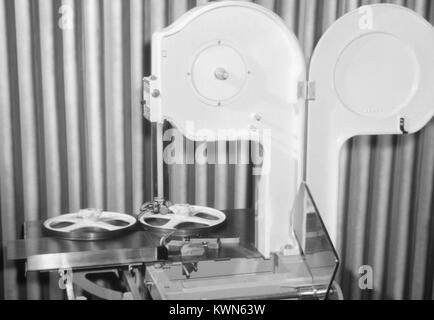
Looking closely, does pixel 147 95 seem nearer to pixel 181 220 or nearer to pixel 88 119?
pixel 181 220

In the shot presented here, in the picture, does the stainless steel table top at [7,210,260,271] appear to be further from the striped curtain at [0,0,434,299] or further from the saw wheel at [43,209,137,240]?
the striped curtain at [0,0,434,299]

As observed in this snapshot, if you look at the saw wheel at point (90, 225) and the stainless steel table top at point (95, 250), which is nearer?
the stainless steel table top at point (95, 250)

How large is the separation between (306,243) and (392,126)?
40 centimetres

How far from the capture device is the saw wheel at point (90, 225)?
4.94 feet

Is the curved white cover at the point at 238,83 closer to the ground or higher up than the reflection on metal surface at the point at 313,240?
higher up

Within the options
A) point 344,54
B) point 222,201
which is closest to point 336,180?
point 344,54

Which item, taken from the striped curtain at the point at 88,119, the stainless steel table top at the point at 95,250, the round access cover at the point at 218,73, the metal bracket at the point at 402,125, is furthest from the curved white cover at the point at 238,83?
the striped curtain at the point at 88,119

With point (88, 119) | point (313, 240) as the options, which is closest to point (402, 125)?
point (313, 240)

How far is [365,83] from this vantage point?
4.99 feet

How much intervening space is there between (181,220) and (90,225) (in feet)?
0.79

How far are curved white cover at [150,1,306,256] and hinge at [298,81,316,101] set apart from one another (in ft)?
0.04

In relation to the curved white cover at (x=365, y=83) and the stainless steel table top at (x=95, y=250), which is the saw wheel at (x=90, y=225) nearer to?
the stainless steel table top at (x=95, y=250)

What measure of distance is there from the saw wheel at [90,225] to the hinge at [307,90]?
55cm

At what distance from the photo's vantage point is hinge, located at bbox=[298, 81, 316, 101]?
1.49 meters
